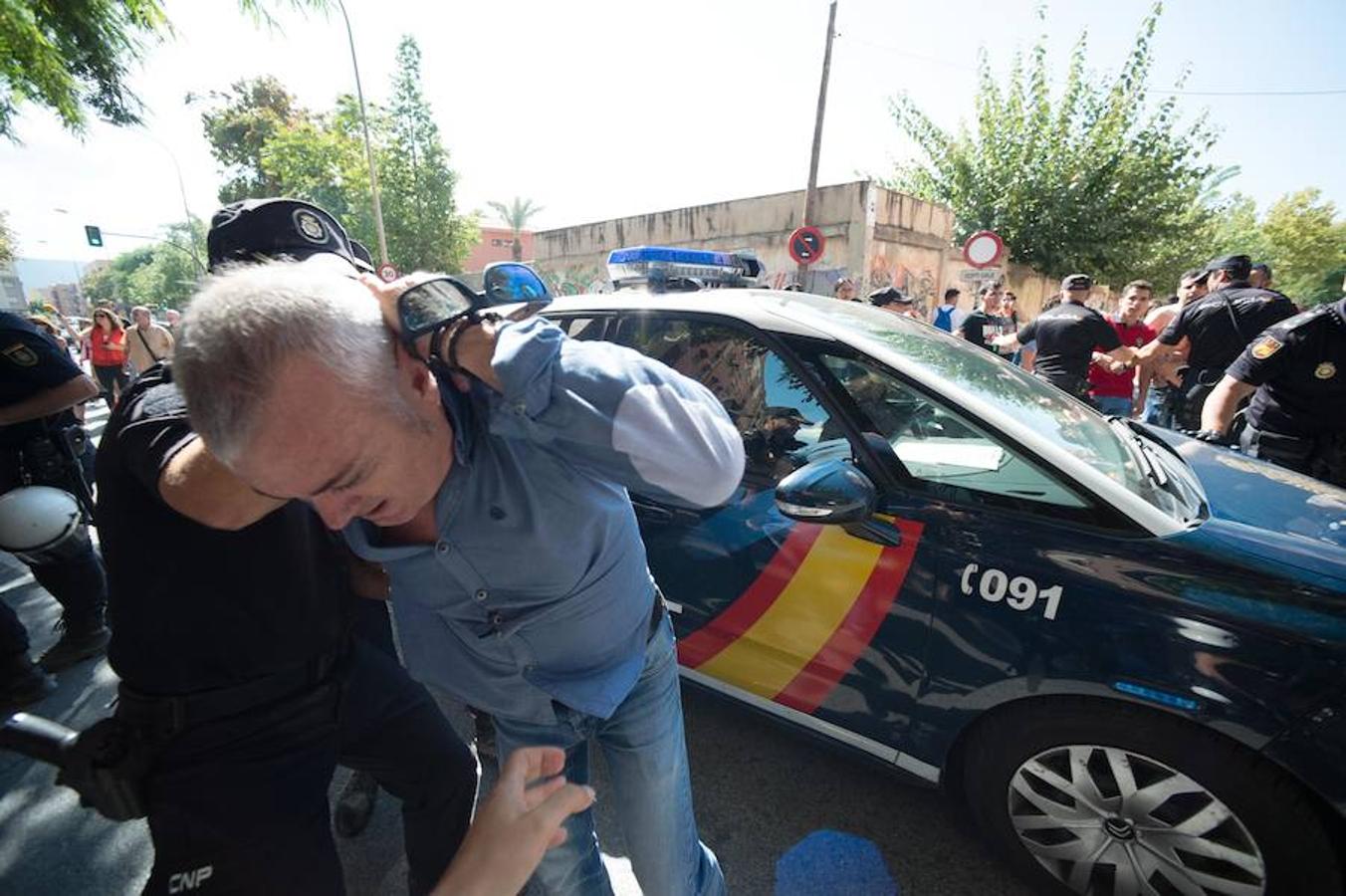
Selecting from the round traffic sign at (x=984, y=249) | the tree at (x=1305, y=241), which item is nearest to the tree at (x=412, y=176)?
the round traffic sign at (x=984, y=249)

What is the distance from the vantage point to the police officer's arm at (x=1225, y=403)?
9.64ft

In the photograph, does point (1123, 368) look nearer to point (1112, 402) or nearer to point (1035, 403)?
point (1112, 402)

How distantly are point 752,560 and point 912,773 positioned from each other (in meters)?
0.76

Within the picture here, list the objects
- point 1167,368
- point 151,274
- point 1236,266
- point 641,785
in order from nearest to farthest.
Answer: point 641,785
point 1236,266
point 1167,368
point 151,274

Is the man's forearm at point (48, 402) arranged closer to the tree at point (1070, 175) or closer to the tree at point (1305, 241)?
the tree at point (1070, 175)

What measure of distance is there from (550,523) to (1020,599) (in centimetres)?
119

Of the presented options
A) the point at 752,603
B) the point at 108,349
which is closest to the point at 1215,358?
the point at 752,603

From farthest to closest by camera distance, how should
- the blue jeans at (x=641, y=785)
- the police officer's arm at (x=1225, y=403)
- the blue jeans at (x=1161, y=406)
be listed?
the blue jeans at (x=1161, y=406) < the police officer's arm at (x=1225, y=403) < the blue jeans at (x=641, y=785)

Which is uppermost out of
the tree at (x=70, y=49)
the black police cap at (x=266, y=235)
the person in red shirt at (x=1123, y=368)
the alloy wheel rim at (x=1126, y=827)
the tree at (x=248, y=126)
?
the tree at (x=248, y=126)

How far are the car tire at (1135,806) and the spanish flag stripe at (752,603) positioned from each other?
651 millimetres

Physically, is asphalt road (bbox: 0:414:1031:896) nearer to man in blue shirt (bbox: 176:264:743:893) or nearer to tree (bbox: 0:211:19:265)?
man in blue shirt (bbox: 176:264:743:893)

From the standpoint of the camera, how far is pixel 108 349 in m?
8.13

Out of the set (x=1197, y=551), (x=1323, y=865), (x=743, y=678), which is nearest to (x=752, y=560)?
(x=743, y=678)

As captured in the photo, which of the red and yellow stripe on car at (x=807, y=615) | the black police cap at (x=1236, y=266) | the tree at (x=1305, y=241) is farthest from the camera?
the tree at (x=1305, y=241)
